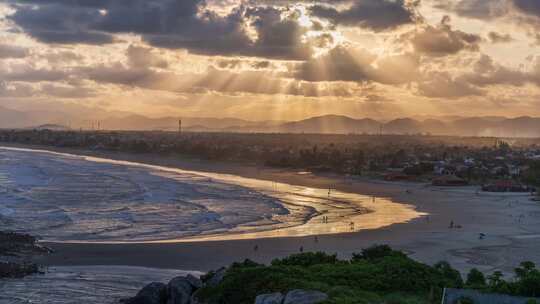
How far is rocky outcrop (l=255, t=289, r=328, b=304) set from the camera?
18.6 m

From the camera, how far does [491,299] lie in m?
19.0

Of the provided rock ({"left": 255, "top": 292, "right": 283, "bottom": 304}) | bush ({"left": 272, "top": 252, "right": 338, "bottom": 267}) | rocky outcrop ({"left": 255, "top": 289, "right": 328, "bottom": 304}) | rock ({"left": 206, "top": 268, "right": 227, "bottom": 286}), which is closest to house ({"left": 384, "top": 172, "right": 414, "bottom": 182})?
bush ({"left": 272, "top": 252, "right": 338, "bottom": 267})

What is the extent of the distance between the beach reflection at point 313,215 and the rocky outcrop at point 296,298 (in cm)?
2248

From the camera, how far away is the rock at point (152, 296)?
2597cm

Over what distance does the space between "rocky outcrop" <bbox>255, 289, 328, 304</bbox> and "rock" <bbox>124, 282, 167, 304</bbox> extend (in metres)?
7.16

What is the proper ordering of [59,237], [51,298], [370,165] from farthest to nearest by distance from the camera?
[370,165] → [59,237] → [51,298]

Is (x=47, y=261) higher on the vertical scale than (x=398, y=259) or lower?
lower

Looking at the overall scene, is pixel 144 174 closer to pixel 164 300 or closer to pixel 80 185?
pixel 80 185

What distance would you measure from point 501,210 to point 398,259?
3826cm

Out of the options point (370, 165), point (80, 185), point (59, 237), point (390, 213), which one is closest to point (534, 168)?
point (370, 165)

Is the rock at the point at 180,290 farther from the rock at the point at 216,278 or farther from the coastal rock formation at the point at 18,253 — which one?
the coastal rock formation at the point at 18,253

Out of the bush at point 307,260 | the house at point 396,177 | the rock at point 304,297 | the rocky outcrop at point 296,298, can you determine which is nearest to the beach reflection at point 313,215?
the house at point 396,177

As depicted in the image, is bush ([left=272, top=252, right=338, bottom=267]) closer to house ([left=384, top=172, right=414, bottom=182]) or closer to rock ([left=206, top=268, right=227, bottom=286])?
rock ([left=206, top=268, right=227, bottom=286])

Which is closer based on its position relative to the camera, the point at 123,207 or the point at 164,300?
the point at 164,300
